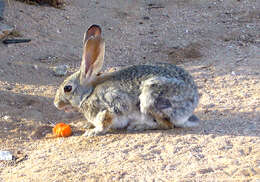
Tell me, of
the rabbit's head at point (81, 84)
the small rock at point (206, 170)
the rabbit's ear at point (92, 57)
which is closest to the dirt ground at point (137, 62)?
the small rock at point (206, 170)

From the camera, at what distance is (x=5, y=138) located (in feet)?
18.5

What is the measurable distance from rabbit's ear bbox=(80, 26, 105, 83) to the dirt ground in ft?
2.56

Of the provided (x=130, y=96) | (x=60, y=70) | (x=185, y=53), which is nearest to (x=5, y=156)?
(x=130, y=96)

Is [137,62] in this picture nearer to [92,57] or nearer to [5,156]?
[92,57]

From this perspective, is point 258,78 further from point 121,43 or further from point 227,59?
point 121,43

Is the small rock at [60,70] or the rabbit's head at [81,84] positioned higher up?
the rabbit's head at [81,84]

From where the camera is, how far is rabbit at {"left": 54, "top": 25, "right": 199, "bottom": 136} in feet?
17.5

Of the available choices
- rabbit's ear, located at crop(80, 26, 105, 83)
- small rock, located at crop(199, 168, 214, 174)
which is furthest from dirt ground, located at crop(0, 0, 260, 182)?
rabbit's ear, located at crop(80, 26, 105, 83)

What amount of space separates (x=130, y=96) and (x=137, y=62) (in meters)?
3.23

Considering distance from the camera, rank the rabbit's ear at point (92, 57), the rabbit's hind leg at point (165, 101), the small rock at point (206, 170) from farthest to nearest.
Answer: the rabbit's ear at point (92, 57), the rabbit's hind leg at point (165, 101), the small rock at point (206, 170)

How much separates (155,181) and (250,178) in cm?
95

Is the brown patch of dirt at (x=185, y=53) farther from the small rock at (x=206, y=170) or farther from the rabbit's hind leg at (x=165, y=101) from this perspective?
the small rock at (x=206, y=170)

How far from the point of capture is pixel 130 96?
5477mm

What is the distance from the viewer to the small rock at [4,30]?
28.7ft
